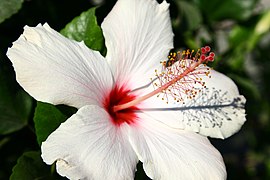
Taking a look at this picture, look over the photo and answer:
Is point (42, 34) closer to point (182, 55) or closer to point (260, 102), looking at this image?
point (182, 55)

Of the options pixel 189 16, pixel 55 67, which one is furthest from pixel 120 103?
pixel 189 16

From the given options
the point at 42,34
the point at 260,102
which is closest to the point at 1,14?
the point at 42,34

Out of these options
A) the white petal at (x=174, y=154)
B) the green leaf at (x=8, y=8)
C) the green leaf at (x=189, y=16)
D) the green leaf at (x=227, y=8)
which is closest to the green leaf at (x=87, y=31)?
the green leaf at (x=8, y=8)

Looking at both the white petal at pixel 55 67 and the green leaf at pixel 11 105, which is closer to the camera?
the white petal at pixel 55 67

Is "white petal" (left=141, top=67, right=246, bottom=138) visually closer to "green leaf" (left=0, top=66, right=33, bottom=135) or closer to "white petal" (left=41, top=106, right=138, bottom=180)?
"white petal" (left=41, top=106, right=138, bottom=180)

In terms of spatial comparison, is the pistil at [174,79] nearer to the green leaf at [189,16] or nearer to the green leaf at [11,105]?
the green leaf at [11,105]

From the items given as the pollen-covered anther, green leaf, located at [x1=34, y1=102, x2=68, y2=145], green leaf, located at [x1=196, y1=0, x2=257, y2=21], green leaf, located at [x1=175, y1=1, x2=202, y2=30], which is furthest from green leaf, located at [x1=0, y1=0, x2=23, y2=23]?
green leaf, located at [x1=196, y1=0, x2=257, y2=21]
